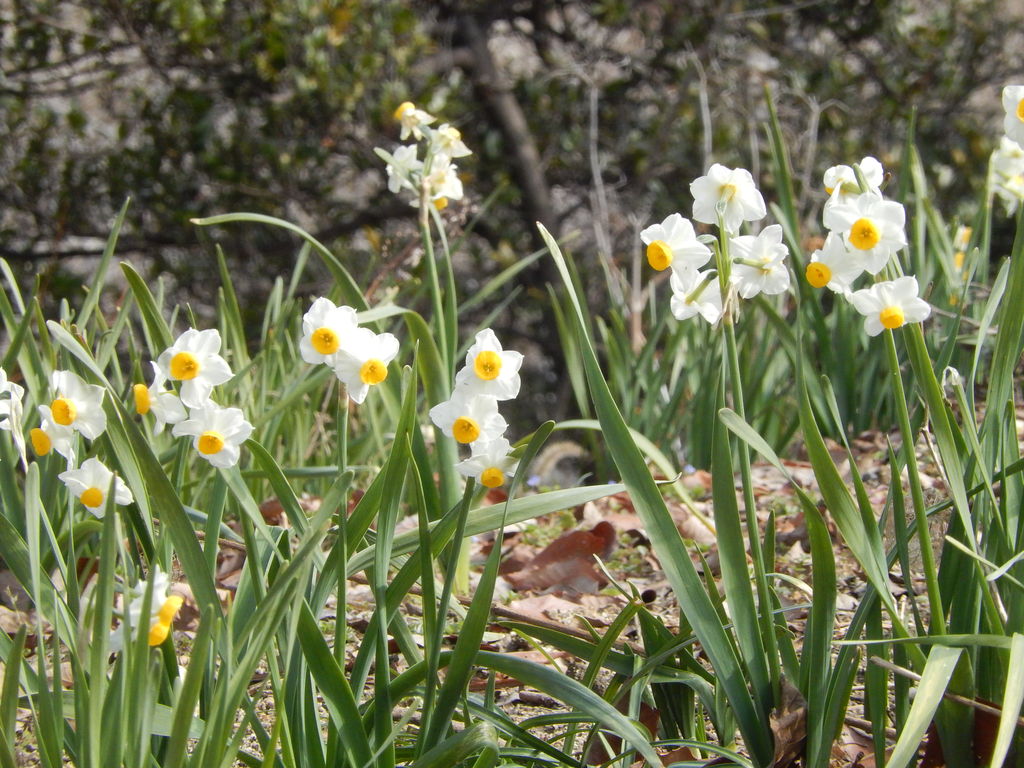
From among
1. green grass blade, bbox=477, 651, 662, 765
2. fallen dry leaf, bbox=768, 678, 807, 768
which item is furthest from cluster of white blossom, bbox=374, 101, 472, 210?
fallen dry leaf, bbox=768, 678, 807, 768

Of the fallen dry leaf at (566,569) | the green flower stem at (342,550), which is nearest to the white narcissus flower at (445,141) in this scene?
the fallen dry leaf at (566,569)

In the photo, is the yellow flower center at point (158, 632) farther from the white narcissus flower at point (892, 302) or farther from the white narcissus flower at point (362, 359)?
the white narcissus flower at point (892, 302)

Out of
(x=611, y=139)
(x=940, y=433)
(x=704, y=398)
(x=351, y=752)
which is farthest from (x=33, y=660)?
(x=611, y=139)

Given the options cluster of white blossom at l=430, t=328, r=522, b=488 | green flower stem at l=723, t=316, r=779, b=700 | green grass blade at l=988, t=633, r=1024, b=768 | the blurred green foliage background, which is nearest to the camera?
green grass blade at l=988, t=633, r=1024, b=768

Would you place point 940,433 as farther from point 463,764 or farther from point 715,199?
point 463,764

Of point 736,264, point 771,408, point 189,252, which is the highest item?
point 189,252

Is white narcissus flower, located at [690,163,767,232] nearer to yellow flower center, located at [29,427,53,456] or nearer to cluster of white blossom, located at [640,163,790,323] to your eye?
cluster of white blossom, located at [640,163,790,323]

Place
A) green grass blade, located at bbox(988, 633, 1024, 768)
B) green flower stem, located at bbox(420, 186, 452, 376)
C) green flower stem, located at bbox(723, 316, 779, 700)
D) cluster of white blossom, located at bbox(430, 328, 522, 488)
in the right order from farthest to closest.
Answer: green flower stem, located at bbox(420, 186, 452, 376) < green flower stem, located at bbox(723, 316, 779, 700) < cluster of white blossom, located at bbox(430, 328, 522, 488) < green grass blade, located at bbox(988, 633, 1024, 768)
